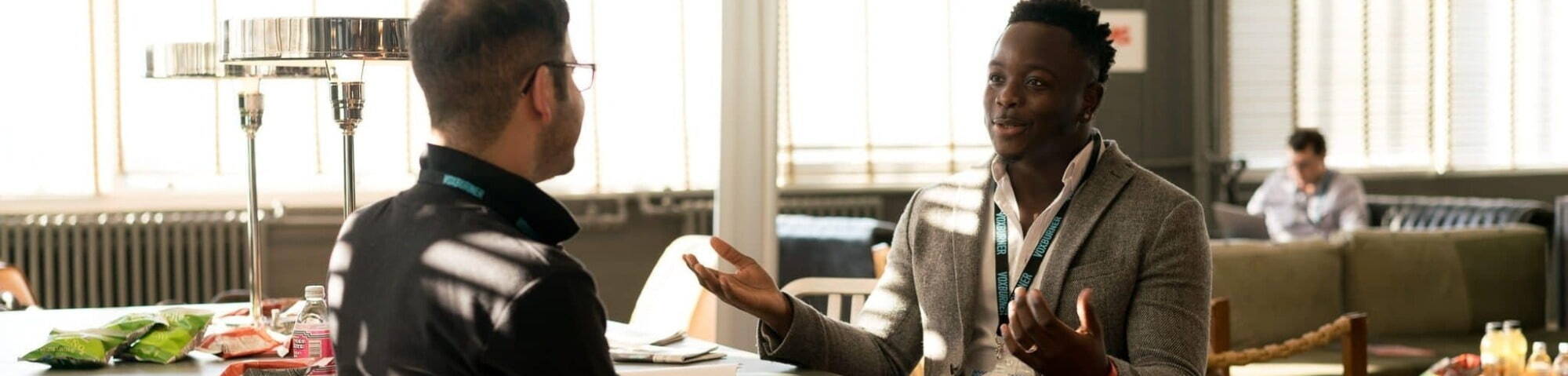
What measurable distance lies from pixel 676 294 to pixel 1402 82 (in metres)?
7.77

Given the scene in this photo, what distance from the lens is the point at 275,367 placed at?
2531 millimetres

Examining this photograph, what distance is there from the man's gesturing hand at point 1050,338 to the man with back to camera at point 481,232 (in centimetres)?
64

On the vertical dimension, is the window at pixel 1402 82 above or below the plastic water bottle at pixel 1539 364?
above

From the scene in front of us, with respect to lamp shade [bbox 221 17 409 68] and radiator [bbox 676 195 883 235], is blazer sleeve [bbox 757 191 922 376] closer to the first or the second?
lamp shade [bbox 221 17 409 68]

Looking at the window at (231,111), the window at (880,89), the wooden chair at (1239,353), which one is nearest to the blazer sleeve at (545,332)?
Result: the wooden chair at (1239,353)

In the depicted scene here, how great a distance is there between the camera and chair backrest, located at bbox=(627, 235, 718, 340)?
3805 mm

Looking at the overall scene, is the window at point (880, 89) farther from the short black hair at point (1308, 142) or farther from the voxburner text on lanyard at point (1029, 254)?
the voxburner text on lanyard at point (1029, 254)

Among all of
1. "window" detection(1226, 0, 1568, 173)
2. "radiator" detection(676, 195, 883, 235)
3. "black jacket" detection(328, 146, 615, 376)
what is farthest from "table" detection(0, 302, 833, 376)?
"window" detection(1226, 0, 1568, 173)

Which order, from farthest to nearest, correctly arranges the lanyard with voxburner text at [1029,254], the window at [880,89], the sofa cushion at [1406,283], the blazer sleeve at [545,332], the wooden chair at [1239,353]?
the window at [880,89], the sofa cushion at [1406,283], the wooden chair at [1239,353], the lanyard with voxburner text at [1029,254], the blazer sleeve at [545,332]

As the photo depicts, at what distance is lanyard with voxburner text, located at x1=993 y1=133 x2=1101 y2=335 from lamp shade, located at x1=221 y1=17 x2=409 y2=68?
0.95 m

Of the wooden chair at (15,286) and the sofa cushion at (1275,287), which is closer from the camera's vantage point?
the wooden chair at (15,286)

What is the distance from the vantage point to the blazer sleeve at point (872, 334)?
8.30ft

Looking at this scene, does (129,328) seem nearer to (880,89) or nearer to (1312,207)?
(880,89)

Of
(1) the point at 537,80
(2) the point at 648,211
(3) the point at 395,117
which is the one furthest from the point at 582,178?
(1) the point at 537,80
